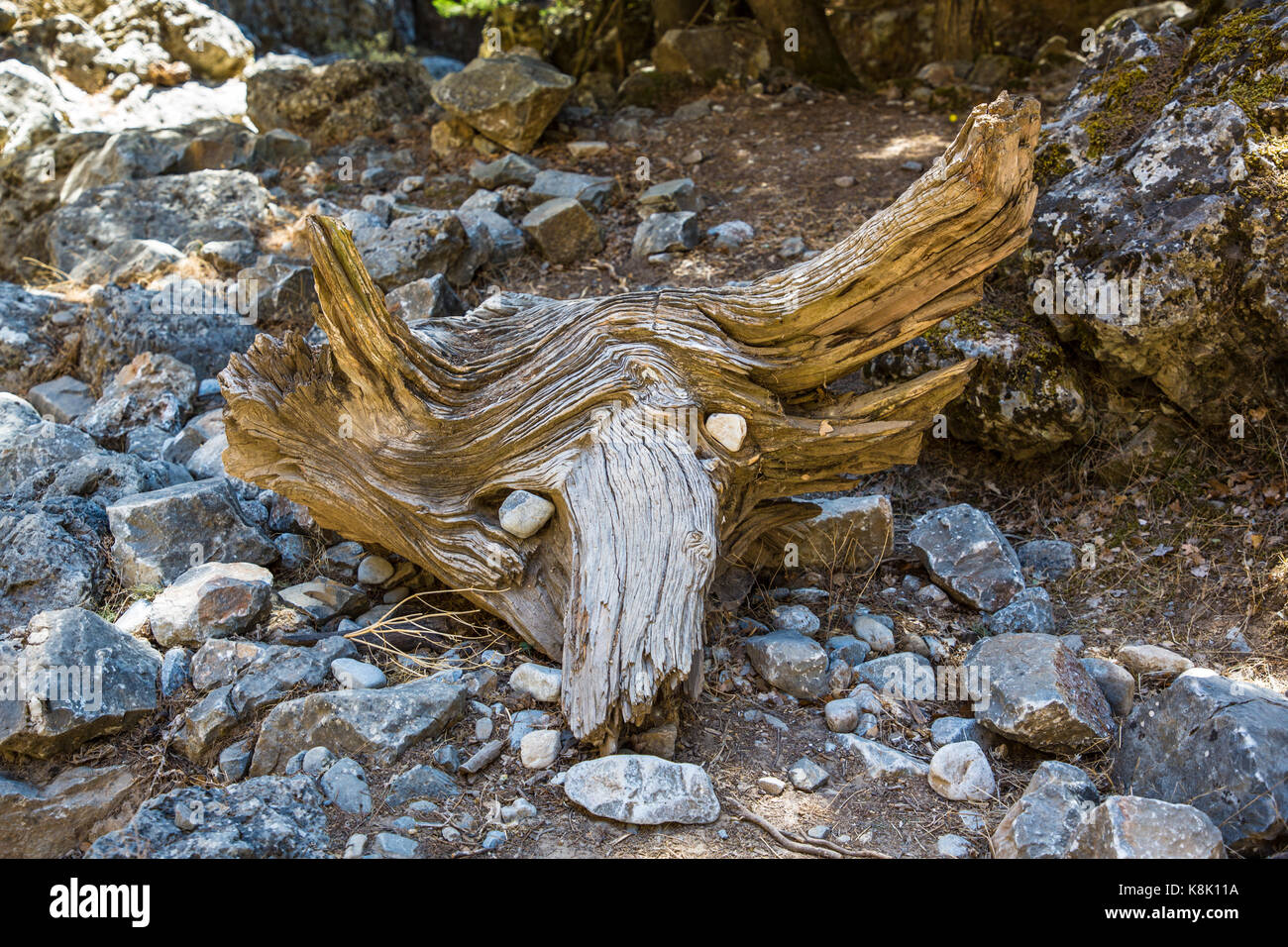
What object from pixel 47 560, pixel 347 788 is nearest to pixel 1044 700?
pixel 347 788

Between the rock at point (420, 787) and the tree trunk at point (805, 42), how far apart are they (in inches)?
380

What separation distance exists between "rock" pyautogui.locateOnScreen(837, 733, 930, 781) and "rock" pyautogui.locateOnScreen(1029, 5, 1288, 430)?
301 centimetres

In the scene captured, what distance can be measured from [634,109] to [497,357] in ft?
21.7

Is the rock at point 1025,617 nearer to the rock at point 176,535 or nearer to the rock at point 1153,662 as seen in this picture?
the rock at point 1153,662

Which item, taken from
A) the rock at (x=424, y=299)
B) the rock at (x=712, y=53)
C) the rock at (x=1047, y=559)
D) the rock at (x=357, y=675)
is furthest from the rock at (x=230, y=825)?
the rock at (x=712, y=53)

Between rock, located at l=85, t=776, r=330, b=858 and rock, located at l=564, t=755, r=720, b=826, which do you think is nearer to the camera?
rock, located at l=85, t=776, r=330, b=858

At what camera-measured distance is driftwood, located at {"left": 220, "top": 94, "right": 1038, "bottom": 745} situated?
4113 millimetres

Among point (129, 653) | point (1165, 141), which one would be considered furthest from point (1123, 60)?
point (129, 653)

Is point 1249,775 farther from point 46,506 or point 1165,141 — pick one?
point 46,506

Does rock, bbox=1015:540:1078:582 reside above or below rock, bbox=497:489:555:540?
below

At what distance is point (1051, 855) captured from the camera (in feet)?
10.5

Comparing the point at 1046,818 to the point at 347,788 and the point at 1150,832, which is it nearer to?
the point at 1150,832

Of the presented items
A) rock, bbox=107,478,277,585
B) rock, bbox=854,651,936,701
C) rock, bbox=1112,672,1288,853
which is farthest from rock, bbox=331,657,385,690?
rock, bbox=1112,672,1288,853

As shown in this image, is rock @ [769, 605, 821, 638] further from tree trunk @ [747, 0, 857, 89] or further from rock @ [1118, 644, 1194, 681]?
tree trunk @ [747, 0, 857, 89]
